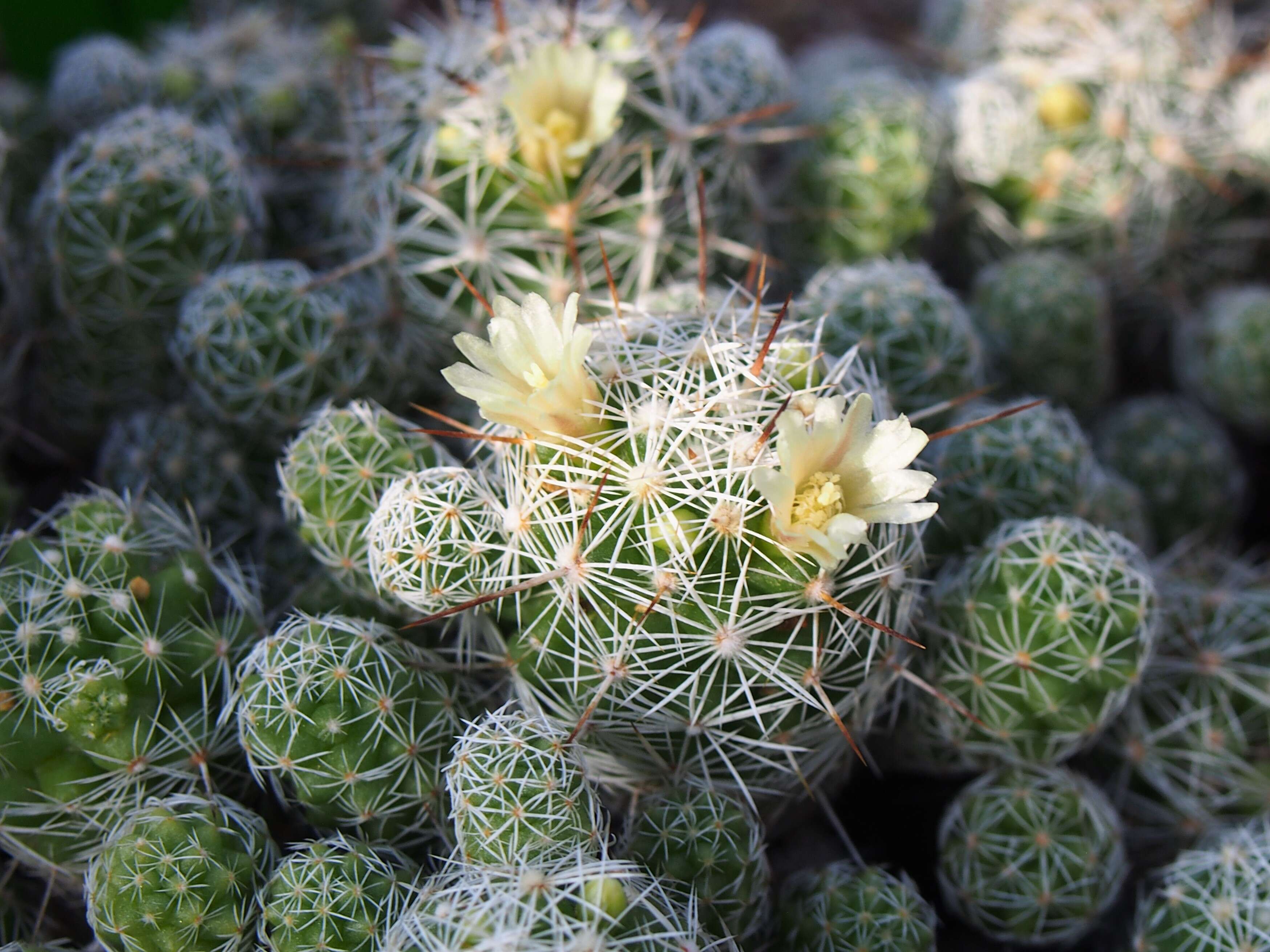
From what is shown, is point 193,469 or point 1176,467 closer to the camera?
point 193,469

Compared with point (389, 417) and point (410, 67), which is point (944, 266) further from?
point (389, 417)

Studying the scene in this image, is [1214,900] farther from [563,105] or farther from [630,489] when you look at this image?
[563,105]

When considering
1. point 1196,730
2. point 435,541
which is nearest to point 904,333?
point 1196,730

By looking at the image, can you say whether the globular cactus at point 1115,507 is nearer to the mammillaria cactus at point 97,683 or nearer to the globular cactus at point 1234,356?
the globular cactus at point 1234,356

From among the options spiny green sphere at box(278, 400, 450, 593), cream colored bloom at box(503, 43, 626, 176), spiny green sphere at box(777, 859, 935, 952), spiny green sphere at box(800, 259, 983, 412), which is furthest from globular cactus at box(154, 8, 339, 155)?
spiny green sphere at box(777, 859, 935, 952)

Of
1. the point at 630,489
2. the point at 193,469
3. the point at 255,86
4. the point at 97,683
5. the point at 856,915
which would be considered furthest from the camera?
the point at 255,86
